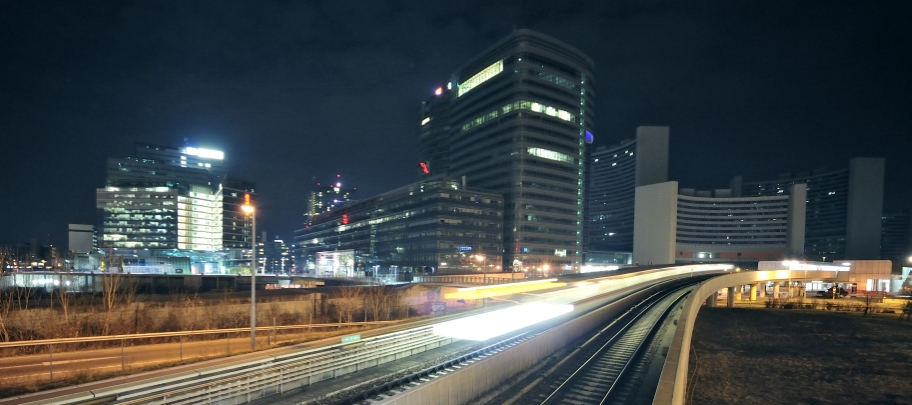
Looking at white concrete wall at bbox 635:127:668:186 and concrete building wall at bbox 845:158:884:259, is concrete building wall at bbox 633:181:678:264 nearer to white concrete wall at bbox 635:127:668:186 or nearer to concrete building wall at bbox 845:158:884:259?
white concrete wall at bbox 635:127:668:186

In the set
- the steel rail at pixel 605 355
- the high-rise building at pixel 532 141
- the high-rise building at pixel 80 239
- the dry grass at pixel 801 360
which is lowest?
the high-rise building at pixel 80 239

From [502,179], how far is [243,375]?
104 meters

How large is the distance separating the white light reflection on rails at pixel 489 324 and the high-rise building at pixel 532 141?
3087 inches

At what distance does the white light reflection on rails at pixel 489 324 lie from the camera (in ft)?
68.9

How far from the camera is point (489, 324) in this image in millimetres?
22172

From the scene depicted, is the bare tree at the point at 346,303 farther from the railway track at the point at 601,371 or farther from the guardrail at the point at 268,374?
the railway track at the point at 601,371

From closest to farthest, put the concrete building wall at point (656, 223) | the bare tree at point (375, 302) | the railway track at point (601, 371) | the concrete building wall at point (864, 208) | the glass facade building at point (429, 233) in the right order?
the railway track at point (601, 371), the bare tree at point (375, 302), the glass facade building at point (429, 233), the concrete building wall at point (656, 223), the concrete building wall at point (864, 208)

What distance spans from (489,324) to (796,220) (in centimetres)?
16892

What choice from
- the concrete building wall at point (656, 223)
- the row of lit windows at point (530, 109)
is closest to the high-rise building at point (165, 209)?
the row of lit windows at point (530, 109)

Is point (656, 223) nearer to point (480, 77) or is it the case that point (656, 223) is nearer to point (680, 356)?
point (480, 77)

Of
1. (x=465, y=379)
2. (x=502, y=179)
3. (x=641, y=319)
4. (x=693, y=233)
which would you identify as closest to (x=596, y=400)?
(x=465, y=379)

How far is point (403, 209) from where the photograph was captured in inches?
4520

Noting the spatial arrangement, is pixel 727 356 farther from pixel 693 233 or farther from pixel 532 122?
pixel 693 233

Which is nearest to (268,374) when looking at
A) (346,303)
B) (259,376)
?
(259,376)
